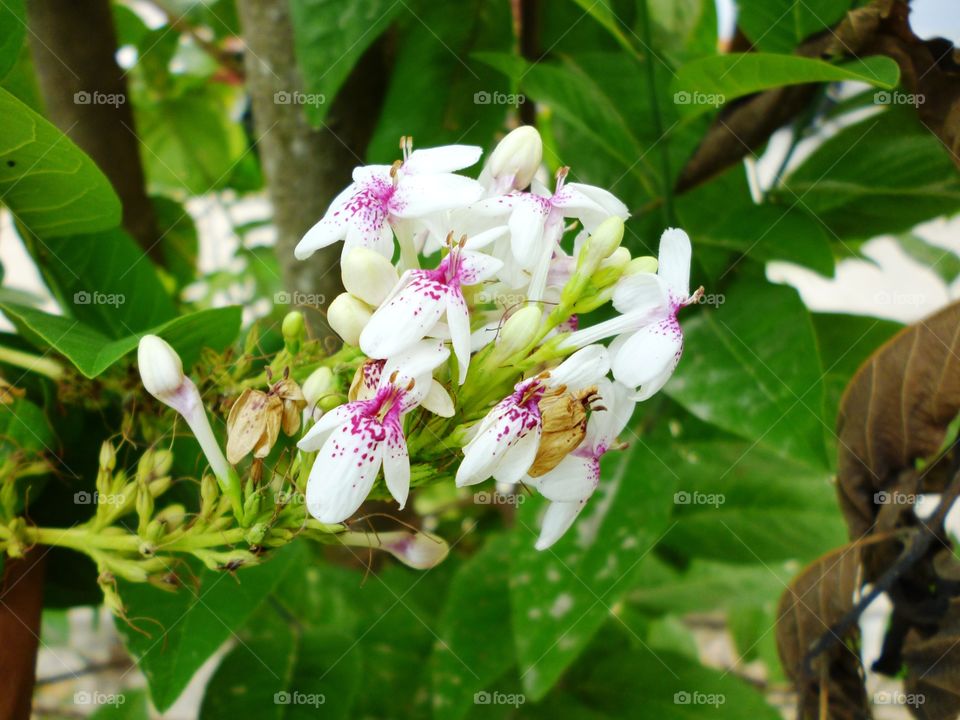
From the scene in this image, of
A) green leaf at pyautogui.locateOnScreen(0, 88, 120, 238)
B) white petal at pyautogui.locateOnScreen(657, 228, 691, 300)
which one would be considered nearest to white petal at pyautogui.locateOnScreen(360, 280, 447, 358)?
white petal at pyautogui.locateOnScreen(657, 228, 691, 300)

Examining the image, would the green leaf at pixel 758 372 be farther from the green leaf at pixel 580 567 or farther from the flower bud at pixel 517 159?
the flower bud at pixel 517 159

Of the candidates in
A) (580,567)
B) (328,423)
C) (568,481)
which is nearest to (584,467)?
(568,481)

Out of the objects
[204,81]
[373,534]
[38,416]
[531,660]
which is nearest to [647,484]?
[531,660]

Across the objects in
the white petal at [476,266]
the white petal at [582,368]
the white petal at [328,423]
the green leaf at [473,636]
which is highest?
the white petal at [476,266]

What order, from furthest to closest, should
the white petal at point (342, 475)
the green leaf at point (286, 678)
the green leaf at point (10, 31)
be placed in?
1. the green leaf at point (286, 678)
2. the green leaf at point (10, 31)
3. the white petal at point (342, 475)

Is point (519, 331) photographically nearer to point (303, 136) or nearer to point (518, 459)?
point (518, 459)

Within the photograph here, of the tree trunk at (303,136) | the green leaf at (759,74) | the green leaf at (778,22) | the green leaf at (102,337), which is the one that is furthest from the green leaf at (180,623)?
the green leaf at (778,22)
